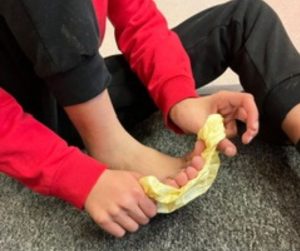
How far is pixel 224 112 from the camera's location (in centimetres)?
58

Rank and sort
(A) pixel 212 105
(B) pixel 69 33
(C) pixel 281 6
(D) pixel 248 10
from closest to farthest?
(B) pixel 69 33 < (A) pixel 212 105 < (D) pixel 248 10 < (C) pixel 281 6

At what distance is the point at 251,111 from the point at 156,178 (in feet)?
0.37

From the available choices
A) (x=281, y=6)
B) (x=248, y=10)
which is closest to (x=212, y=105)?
(x=248, y=10)

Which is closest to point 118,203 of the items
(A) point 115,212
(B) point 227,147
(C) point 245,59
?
(A) point 115,212

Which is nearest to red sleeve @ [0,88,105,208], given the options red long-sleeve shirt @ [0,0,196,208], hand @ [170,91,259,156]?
red long-sleeve shirt @ [0,0,196,208]

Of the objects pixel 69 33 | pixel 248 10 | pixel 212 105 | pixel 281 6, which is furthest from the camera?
pixel 281 6

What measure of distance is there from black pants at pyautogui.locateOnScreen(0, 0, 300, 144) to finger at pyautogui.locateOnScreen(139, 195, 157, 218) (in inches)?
6.5

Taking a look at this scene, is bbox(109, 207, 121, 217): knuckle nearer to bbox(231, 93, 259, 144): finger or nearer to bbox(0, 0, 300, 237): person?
bbox(0, 0, 300, 237): person

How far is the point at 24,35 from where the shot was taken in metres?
0.48

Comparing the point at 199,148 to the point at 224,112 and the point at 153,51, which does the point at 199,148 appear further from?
the point at 153,51

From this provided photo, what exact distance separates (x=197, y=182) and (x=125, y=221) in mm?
79

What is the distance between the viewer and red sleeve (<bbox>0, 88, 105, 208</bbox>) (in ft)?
1.79

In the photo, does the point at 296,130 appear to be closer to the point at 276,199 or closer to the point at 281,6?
the point at 276,199

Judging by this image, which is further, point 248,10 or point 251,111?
point 248,10
